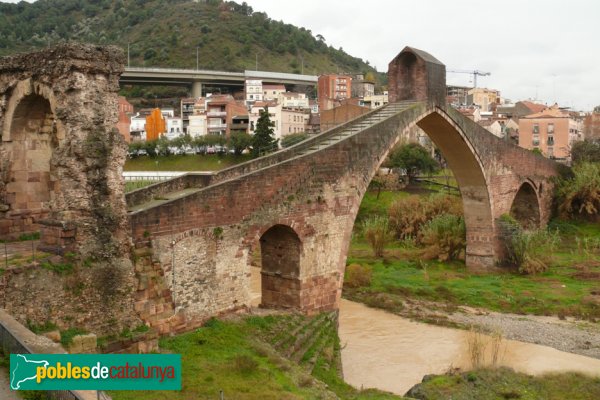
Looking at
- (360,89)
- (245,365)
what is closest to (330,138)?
(245,365)

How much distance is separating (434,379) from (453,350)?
337cm

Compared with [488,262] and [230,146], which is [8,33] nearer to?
[230,146]

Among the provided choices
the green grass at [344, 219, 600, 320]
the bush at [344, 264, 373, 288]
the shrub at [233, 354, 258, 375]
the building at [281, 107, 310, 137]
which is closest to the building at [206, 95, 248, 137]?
the building at [281, 107, 310, 137]

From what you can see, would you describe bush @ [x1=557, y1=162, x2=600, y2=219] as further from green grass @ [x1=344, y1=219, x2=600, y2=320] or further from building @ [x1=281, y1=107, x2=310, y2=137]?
building @ [x1=281, y1=107, x2=310, y2=137]

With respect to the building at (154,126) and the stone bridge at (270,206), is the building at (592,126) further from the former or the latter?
the building at (154,126)

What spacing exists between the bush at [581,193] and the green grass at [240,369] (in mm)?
21086

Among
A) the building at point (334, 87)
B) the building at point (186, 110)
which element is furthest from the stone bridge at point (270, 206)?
the building at point (334, 87)

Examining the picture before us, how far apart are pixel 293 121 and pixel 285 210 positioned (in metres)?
40.5

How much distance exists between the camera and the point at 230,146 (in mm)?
43375

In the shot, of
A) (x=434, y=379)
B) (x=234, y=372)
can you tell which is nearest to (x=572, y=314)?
(x=434, y=379)

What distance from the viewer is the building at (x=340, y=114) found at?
41406mm

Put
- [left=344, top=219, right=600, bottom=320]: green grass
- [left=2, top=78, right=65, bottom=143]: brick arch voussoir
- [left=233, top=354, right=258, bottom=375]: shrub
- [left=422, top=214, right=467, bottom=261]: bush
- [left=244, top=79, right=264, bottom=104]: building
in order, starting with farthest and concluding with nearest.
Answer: [left=244, top=79, right=264, bottom=104]: building → [left=422, top=214, right=467, bottom=261]: bush → [left=344, top=219, right=600, bottom=320]: green grass → [left=2, top=78, right=65, bottom=143]: brick arch voussoir → [left=233, top=354, right=258, bottom=375]: shrub

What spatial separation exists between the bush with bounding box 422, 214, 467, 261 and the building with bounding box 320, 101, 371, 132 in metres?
16.8

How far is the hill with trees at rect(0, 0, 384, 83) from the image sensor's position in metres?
79.8
